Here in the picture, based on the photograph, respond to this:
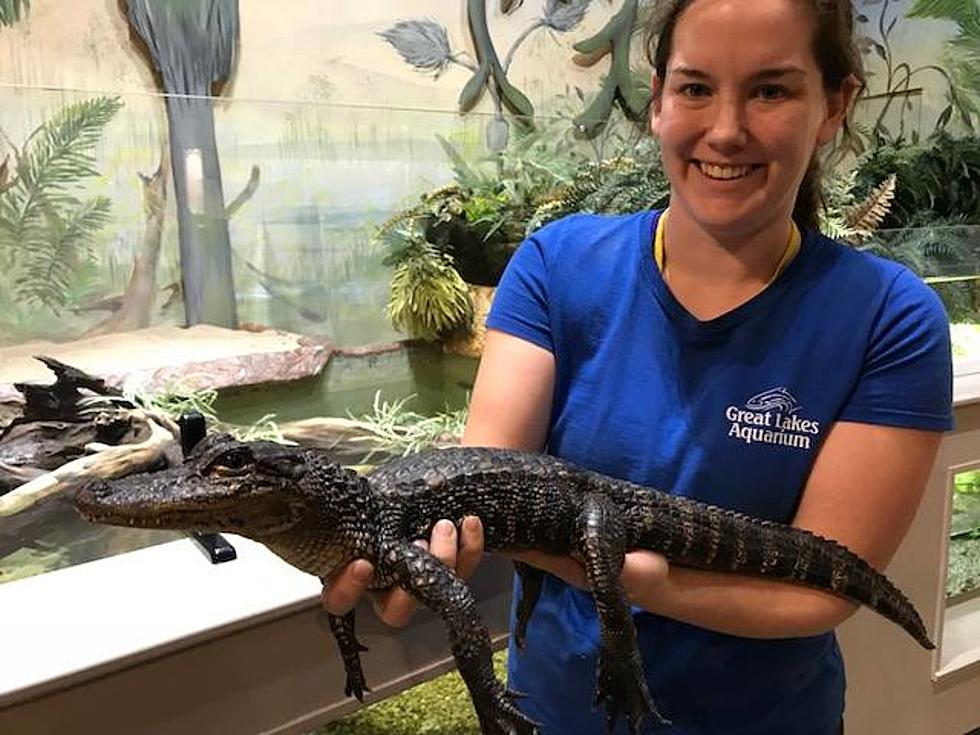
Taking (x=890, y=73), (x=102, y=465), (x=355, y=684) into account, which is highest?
(x=890, y=73)

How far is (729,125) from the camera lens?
88cm

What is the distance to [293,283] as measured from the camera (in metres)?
2.14

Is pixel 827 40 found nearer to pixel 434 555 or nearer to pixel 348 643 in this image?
pixel 434 555

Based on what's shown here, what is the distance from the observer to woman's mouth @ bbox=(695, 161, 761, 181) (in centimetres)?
90

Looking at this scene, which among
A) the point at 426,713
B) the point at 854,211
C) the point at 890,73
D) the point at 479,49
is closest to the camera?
the point at 426,713

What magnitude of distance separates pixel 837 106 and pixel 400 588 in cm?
71

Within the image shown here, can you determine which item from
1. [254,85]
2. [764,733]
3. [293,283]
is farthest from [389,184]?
[764,733]

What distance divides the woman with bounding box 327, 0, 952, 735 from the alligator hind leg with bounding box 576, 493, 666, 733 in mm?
37

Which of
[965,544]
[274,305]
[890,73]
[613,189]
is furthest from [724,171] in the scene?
[890,73]

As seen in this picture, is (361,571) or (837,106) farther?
(837,106)

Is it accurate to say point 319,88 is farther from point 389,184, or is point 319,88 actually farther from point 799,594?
point 799,594

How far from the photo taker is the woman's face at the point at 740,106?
872 mm

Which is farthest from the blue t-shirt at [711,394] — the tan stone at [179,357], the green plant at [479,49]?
the green plant at [479,49]

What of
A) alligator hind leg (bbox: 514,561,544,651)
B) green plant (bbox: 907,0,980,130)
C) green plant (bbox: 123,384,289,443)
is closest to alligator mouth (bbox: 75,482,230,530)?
alligator hind leg (bbox: 514,561,544,651)
